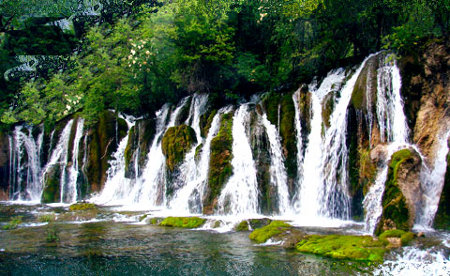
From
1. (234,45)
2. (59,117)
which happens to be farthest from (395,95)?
(59,117)

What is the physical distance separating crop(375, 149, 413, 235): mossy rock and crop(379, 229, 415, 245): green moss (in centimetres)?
75

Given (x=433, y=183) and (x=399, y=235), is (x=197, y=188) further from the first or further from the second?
(x=399, y=235)

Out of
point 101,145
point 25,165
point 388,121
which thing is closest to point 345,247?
point 388,121

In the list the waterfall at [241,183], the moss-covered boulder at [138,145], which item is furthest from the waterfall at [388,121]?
the moss-covered boulder at [138,145]

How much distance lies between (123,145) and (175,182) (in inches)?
336

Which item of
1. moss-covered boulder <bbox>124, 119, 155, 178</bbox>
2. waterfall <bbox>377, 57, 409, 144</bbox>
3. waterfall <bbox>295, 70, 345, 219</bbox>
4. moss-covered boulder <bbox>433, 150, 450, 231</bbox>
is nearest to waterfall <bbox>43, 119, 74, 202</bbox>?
moss-covered boulder <bbox>124, 119, 155, 178</bbox>

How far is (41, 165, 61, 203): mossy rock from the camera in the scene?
26.8 meters

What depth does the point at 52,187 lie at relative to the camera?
27.1 metres

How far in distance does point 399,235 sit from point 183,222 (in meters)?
7.87

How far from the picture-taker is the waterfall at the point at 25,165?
2964cm

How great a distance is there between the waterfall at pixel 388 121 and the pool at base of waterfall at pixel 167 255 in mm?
1655

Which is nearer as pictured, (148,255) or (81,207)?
(148,255)

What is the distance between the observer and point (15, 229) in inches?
620

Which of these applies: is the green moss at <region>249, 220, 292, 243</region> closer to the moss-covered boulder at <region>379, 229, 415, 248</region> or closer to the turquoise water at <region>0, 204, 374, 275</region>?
the turquoise water at <region>0, 204, 374, 275</region>
